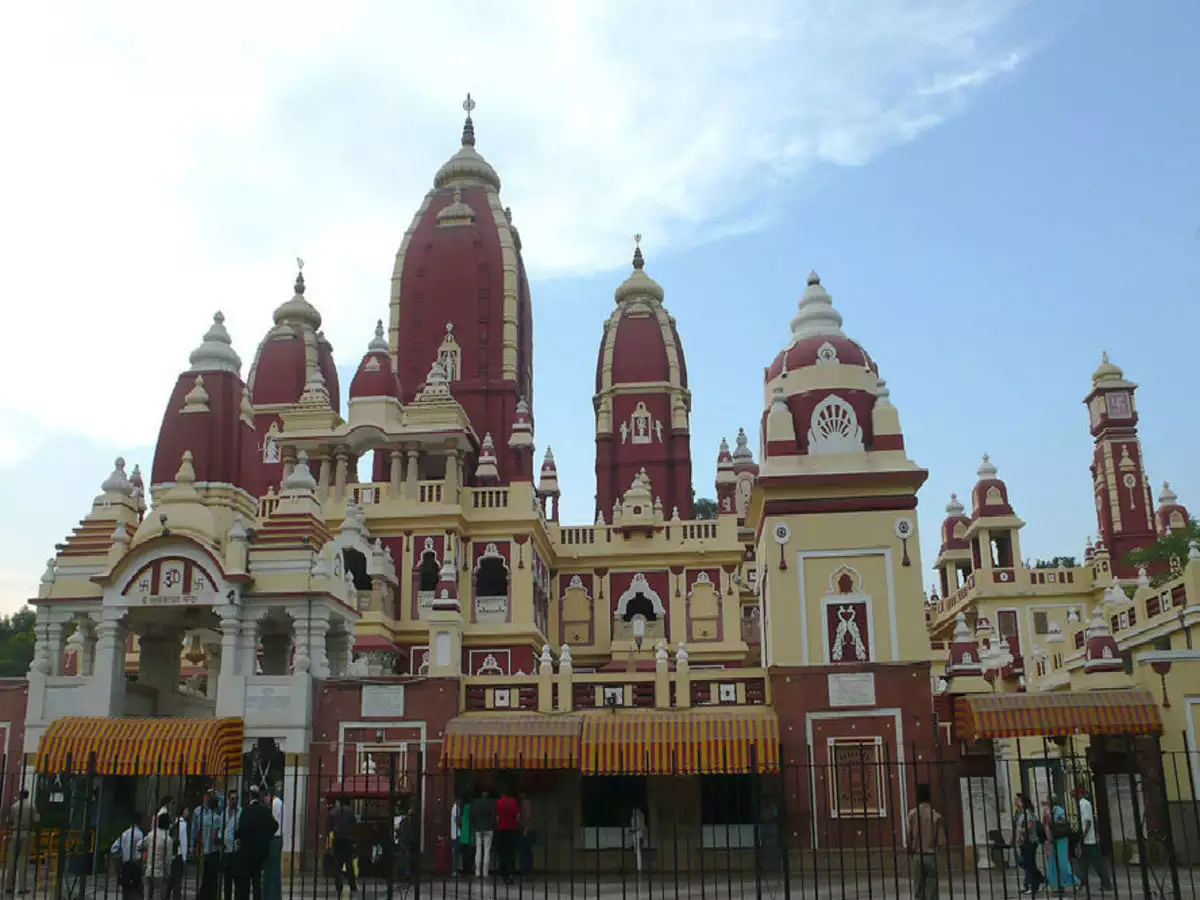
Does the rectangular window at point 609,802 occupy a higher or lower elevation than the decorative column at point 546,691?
lower

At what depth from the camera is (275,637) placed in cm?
2622

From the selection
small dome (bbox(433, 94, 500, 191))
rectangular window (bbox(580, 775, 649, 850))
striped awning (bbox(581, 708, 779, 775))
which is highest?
small dome (bbox(433, 94, 500, 191))

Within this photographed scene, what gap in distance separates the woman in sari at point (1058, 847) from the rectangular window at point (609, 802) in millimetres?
6880

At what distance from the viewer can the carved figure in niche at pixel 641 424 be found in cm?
4459

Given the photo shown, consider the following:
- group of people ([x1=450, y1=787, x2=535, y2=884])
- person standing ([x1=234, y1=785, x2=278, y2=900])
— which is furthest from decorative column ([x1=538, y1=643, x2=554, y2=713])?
person standing ([x1=234, y1=785, x2=278, y2=900])

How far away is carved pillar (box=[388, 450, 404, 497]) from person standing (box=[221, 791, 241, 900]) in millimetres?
19236

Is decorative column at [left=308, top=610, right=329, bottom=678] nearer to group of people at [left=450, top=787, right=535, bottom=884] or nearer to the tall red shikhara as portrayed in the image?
→ group of people at [left=450, top=787, right=535, bottom=884]

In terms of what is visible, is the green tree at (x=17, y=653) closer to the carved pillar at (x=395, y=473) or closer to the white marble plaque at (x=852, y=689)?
the carved pillar at (x=395, y=473)

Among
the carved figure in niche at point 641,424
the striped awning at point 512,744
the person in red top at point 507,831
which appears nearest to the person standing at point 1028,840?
the striped awning at point 512,744

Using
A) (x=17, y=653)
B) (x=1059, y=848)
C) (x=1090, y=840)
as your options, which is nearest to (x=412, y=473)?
(x=1059, y=848)

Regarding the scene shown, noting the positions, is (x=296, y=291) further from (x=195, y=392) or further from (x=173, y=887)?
(x=173, y=887)

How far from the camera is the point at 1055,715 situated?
20.3m

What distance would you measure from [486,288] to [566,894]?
Result: 87.8 feet

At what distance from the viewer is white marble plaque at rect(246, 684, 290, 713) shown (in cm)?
2197
